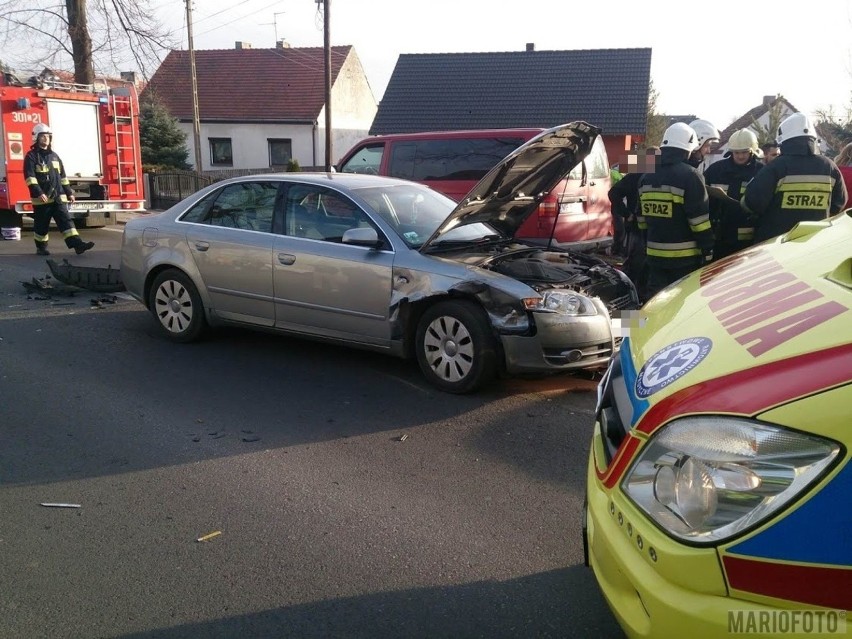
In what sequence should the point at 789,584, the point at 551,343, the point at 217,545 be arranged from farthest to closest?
1. the point at 551,343
2. the point at 217,545
3. the point at 789,584

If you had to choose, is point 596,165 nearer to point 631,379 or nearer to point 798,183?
point 798,183

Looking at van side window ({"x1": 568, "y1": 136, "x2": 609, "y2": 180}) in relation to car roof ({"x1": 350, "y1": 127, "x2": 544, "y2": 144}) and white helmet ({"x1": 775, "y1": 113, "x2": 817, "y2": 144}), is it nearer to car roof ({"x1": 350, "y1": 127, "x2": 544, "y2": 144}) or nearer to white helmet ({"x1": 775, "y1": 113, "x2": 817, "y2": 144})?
car roof ({"x1": 350, "y1": 127, "x2": 544, "y2": 144})

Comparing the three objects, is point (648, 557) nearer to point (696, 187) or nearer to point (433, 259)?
point (433, 259)

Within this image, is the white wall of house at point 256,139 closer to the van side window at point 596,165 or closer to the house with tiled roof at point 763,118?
the house with tiled roof at point 763,118

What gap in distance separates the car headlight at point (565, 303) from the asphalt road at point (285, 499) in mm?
672

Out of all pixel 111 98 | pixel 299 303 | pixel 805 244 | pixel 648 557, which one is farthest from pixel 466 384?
pixel 111 98

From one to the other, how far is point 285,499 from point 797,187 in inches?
A: 184

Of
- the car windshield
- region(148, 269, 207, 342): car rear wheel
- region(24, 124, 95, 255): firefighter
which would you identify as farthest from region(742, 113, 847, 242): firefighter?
region(24, 124, 95, 255): firefighter

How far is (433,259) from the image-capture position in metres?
5.78

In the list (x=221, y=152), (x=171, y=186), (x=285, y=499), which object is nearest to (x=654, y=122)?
(x=221, y=152)

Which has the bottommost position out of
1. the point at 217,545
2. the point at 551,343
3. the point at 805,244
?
the point at 217,545

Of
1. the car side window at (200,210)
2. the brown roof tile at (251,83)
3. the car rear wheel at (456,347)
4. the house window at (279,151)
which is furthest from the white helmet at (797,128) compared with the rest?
the house window at (279,151)

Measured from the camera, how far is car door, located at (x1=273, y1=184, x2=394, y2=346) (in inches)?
233

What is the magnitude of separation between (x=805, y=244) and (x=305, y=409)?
350 cm
